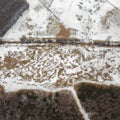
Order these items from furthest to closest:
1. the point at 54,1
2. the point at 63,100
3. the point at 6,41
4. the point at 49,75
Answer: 1. the point at 54,1
2. the point at 6,41
3. the point at 49,75
4. the point at 63,100

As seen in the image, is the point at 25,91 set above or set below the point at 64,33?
below

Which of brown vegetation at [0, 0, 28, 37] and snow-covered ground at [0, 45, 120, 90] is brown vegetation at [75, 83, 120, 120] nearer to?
snow-covered ground at [0, 45, 120, 90]

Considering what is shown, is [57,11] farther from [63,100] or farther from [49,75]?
[63,100]

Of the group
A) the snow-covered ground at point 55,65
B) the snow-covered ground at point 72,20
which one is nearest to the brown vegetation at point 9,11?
the snow-covered ground at point 72,20

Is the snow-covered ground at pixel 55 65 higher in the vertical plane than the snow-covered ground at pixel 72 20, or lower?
lower

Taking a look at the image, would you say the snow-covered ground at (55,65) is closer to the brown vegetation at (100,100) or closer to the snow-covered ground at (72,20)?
the brown vegetation at (100,100)

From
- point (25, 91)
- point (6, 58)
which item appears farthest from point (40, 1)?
point (25, 91)

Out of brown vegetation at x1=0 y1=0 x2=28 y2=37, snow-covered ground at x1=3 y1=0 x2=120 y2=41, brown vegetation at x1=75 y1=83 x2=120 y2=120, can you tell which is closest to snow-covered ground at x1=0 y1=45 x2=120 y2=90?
brown vegetation at x1=75 y1=83 x2=120 y2=120

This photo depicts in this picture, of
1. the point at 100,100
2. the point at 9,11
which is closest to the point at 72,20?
the point at 9,11
